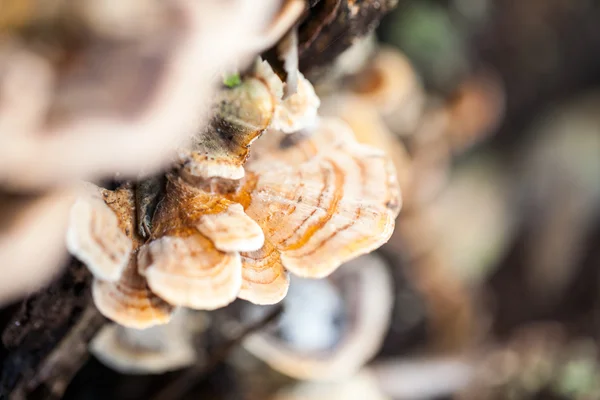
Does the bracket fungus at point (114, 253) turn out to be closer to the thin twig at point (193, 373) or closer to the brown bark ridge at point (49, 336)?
the brown bark ridge at point (49, 336)

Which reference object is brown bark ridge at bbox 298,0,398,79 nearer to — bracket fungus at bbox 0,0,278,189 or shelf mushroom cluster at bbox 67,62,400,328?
shelf mushroom cluster at bbox 67,62,400,328

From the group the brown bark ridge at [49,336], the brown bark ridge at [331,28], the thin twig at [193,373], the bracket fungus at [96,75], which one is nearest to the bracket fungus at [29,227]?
the bracket fungus at [96,75]

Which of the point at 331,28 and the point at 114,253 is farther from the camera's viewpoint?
the point at 331,28

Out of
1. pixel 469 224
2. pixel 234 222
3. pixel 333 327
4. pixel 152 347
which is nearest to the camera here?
pixel 234 222

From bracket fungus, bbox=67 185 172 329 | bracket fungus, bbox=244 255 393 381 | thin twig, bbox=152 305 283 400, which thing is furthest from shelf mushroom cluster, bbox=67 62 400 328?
bracket fungus, bbox=244 255 393 381

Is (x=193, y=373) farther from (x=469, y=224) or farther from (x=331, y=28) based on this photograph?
(x=469, y=224)

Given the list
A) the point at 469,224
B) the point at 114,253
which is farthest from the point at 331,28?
the point at 469,224

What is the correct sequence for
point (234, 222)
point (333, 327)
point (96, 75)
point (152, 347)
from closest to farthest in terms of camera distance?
1. point (96, 75)
2. point (234, 222)
3. point (152, 347)
4. point (333, 327)
